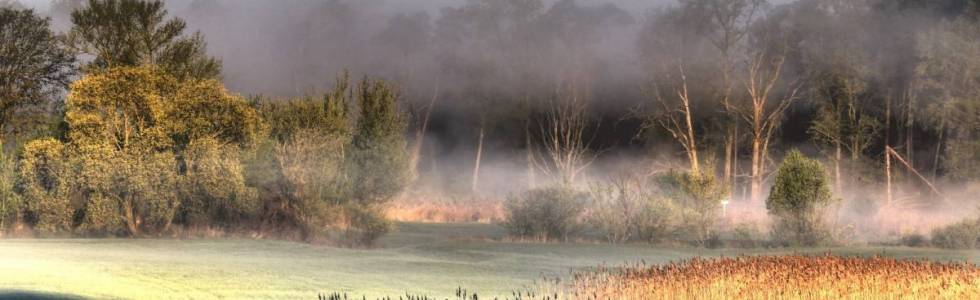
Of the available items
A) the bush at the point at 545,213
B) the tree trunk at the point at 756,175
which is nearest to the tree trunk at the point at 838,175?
the tree trunk at the point at 756,175

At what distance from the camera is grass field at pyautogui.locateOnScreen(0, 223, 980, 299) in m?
15.0

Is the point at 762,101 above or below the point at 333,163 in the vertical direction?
above

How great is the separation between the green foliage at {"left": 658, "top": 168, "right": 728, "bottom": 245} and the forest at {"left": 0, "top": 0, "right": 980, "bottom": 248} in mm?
82

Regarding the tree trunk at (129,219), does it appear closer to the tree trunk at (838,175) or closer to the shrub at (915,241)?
the shrub at (915,241)

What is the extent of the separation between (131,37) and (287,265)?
1730cm

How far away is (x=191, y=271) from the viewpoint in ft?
55.3

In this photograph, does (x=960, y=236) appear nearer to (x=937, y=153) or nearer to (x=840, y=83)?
(x=937, y=153)

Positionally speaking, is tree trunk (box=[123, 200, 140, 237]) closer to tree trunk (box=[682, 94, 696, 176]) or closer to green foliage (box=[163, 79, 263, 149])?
green foliage (box=[163, 79, 263, 149])

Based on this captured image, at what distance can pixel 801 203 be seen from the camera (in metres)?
30.1

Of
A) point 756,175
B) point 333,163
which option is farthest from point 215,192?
point 756,175

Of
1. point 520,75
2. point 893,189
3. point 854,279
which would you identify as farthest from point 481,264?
point 520,75

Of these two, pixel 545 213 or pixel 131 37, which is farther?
pixel 131 37

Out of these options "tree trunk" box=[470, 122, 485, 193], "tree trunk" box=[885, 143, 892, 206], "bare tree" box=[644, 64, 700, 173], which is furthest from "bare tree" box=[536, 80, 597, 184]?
"tree trunk" box=[885, 143, 892, 206]

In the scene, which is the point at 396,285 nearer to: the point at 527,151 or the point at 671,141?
the point at 671,141
